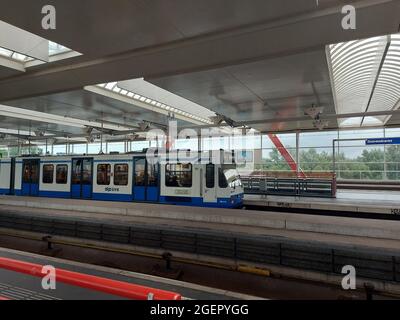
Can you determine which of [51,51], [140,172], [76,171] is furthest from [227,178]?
[76,171]

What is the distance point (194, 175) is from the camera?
10.9m

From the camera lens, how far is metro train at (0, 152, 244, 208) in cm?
1079

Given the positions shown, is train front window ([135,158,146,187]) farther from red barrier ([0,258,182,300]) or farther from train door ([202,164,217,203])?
red barrier ([0,258,182,300])

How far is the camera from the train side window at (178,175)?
11.0m

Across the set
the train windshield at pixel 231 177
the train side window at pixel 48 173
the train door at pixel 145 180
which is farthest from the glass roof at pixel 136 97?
the train side window at pixel 48 173

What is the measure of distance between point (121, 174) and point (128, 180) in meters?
0.50

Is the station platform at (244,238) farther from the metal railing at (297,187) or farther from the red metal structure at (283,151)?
the red metal structure at (283,151)

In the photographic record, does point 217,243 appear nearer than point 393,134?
Yes

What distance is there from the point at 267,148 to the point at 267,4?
20978 millimetres

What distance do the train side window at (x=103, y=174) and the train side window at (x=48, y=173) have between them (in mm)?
3362

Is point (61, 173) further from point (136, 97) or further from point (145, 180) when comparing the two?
point (136, 97)

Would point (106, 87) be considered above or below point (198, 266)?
above
